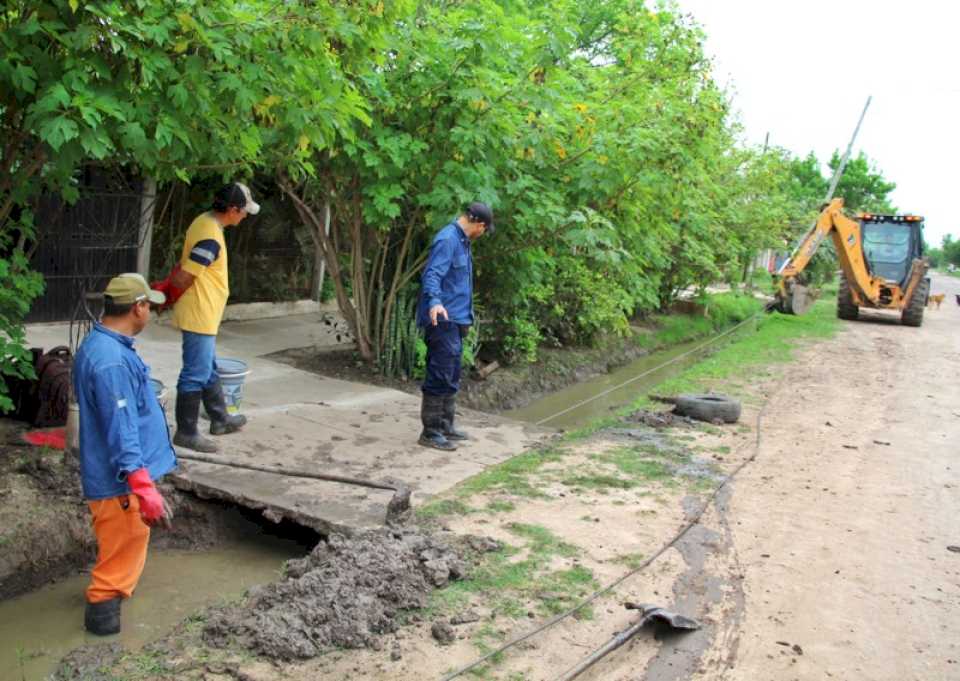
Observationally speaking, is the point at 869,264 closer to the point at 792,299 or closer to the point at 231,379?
the point at 792,299

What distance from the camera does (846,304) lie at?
20.9 meters

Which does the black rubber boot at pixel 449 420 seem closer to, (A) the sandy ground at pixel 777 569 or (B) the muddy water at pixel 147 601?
(A) the sandy ground at pixel 777 569

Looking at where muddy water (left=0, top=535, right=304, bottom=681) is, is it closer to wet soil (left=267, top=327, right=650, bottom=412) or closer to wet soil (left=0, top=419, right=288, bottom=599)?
wet soil (left=0, top=419, right=288, bottom=599)

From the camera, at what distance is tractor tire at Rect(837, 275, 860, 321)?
67.8 feet

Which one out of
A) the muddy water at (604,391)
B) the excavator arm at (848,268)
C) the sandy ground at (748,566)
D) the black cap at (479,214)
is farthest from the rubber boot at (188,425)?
the excavator arm at (848,268)

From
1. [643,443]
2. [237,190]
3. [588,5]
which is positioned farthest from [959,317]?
[237,190]

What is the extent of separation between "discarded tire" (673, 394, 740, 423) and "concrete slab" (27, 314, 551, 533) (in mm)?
1768

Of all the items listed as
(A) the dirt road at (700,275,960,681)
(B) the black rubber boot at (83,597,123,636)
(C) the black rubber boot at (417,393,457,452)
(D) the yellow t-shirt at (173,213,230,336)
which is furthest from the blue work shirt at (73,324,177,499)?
(C) the black rubber boot at (417,393,457,452)

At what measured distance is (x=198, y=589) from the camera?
4.71m

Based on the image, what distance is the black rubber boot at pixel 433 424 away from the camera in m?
6.79

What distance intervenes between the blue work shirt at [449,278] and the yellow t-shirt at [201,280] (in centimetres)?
150

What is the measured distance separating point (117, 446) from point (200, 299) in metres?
2.32

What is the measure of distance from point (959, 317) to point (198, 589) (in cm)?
2568

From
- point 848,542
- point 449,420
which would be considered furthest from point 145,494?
point 848,542
